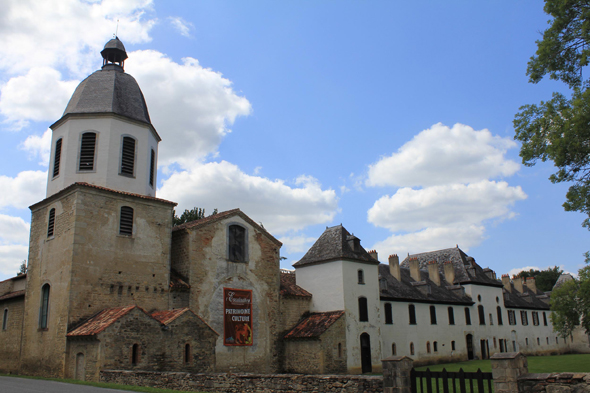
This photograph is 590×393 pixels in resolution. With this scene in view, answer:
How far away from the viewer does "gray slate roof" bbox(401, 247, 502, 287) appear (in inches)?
1730

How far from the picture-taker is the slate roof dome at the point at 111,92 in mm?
23836

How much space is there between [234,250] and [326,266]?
23.0 feet

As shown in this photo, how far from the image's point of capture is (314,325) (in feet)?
92.0

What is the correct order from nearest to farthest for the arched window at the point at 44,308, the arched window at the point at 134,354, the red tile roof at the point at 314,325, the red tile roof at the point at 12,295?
1. the arched window at the point at 134,354
2. the arched window at the point at 44,308
3. the red tile roof at the point at 12,295
4. the red tile roof at the point at 314,325

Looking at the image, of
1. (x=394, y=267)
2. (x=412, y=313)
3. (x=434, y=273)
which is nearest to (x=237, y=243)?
(x=412, y=313)

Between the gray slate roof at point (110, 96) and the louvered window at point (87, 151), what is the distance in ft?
4.48

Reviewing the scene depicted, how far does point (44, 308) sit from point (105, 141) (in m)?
8.33

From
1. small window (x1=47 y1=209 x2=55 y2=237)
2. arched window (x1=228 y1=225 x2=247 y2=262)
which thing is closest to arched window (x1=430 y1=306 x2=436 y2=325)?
arched window (x1=228 y1=225 x2=247 y2=262)

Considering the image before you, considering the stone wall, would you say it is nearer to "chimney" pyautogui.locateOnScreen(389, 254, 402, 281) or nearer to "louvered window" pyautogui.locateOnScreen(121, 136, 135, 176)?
"louvered window" pyautogui.locateOnScreen(121, 136, 135, 176)

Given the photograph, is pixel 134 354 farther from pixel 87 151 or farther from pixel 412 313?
pixel 412 313

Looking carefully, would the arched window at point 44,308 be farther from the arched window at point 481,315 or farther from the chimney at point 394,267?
the arched window at point 481,315

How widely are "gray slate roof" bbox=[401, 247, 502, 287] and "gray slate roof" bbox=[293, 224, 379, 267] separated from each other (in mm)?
15943

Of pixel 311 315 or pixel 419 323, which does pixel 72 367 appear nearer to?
pixel 311 315

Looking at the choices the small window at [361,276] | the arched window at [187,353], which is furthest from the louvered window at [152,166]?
the small window at [361,276]
